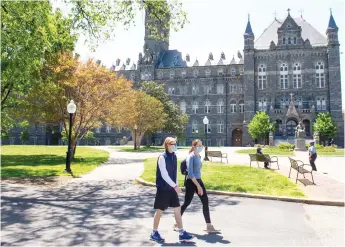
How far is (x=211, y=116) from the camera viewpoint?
63.2m

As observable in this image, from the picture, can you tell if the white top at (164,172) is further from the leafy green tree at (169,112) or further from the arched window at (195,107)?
the arched window at (195,107)

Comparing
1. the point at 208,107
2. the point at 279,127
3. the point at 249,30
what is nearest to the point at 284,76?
the point at 279,127

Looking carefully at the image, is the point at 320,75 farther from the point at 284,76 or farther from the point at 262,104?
the point at 262,104

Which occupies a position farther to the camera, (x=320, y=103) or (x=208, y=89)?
(x=208, y=89)

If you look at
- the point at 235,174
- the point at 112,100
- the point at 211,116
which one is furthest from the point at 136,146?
the point at 235,174

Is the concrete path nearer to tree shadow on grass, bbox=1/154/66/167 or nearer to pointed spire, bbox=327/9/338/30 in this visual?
tree shadow on grass, bbox=1/154/66/167

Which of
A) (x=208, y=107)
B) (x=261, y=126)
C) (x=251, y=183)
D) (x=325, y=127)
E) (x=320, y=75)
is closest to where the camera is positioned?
(x=251, y=183)

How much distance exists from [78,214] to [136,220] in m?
1.65

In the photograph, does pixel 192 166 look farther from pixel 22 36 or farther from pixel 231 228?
pixel 22 36

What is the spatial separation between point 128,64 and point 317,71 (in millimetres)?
41518

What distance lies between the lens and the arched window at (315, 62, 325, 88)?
54.8 metres

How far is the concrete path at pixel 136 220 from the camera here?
6172 mm

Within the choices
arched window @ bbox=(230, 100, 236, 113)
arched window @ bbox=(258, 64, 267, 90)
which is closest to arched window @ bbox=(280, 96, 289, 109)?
arched window @ bbox=(258, 64, 267, 90)

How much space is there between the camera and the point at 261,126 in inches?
1998
